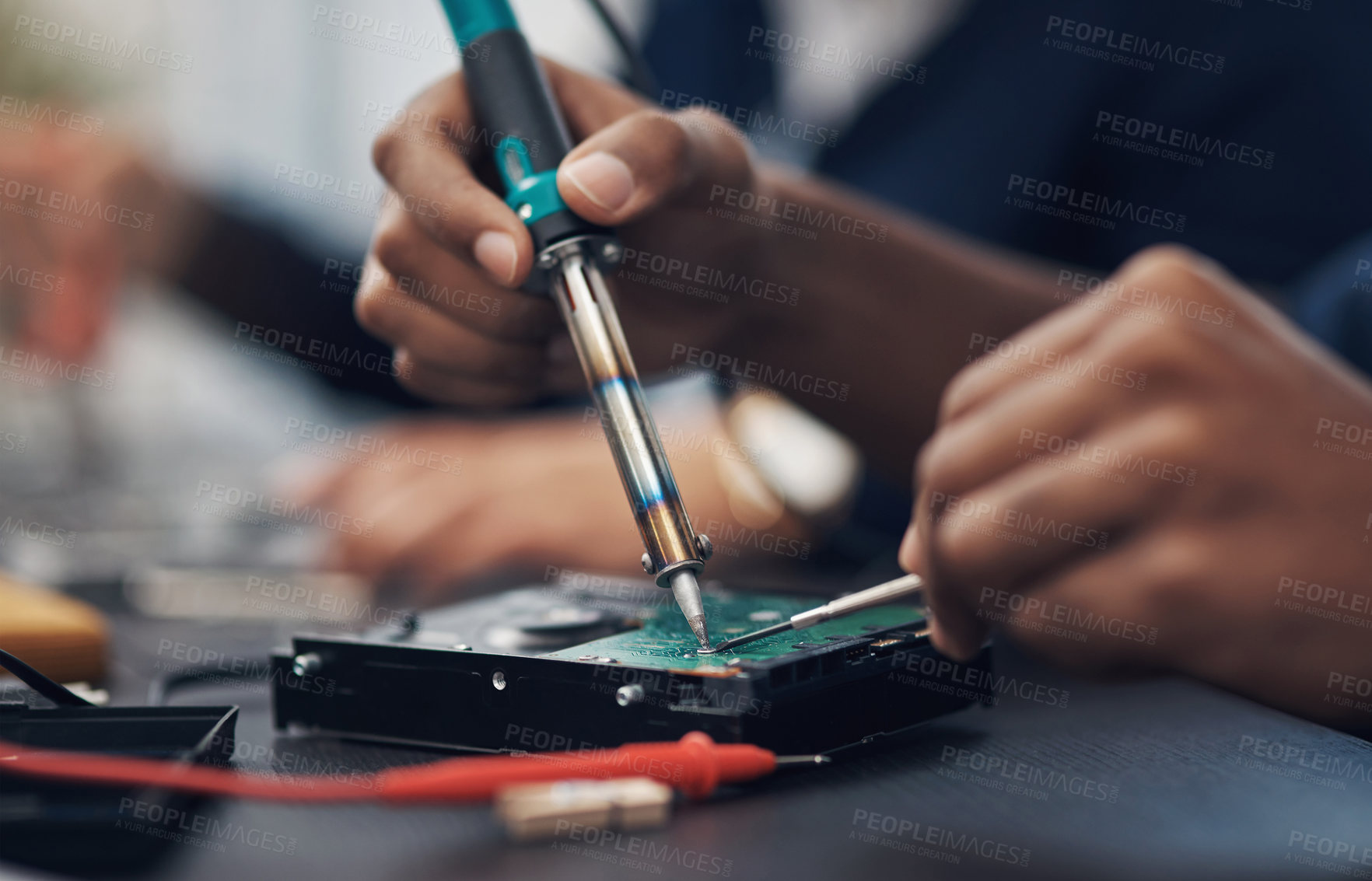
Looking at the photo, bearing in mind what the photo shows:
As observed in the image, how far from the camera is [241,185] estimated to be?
1.32 m

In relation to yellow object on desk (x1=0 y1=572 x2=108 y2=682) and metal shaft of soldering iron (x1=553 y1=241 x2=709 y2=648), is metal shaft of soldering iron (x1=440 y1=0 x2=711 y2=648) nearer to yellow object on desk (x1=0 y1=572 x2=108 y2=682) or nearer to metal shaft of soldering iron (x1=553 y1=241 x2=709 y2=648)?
metal shaft of soldering iron (x1=553 y1=241 x2=709 y2=648)

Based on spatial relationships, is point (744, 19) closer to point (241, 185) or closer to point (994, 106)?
point (994, 106)

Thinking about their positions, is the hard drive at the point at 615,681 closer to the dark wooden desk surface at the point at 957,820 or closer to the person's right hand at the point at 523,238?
the dark wooden desk surface at the point at 957,820

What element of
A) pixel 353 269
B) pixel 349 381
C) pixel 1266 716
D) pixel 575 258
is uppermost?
pixel 353 269

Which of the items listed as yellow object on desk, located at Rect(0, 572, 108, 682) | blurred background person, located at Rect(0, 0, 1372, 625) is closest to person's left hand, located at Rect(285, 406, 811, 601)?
blurred background person, located at Rect(0, 0, 1372, 625)

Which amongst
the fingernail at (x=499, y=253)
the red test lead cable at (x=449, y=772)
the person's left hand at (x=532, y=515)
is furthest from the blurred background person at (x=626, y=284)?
the red test lead cable at (x=449, y=772)

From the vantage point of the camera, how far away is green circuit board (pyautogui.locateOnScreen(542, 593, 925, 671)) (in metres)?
0.36

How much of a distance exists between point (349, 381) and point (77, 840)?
50.4 inches

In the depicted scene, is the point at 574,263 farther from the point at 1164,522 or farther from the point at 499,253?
the point at 1164,522

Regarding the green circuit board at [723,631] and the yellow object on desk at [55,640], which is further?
the yellow object on desk at [55,640]

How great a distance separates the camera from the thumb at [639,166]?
0.47 meters

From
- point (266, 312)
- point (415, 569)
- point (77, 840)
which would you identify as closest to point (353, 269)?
point (266, 312)

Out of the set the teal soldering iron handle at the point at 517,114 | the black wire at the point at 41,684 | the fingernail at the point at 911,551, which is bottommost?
the fingernail at the point at 911,551

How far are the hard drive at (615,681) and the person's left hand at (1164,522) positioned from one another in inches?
1.4
